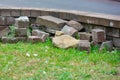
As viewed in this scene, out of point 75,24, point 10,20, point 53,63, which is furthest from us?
point 10,20

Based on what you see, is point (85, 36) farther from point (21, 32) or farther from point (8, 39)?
point (8, 39)

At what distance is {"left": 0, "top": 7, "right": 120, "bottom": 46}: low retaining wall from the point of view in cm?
698

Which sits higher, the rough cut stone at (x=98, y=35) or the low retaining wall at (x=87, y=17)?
the low retaining wall at (x=87, y=17)

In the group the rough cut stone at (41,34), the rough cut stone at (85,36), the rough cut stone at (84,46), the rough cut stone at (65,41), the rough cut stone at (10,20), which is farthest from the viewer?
the rough cut stone at (10,20)

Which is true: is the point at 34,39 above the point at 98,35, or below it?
below

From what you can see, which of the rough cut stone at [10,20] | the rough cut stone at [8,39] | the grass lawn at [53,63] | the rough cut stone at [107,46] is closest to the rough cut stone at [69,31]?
the grass lawn at [53,63]

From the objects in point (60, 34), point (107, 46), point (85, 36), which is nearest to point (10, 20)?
point (60, 34)

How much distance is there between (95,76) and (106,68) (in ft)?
1.41

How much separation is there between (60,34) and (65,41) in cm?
39

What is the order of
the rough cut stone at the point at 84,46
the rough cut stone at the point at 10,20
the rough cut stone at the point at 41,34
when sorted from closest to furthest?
the rough cut stone at the point at 84,46, the rough cut stone at the point at 41,34, the rough cut stone at the point at 10,20

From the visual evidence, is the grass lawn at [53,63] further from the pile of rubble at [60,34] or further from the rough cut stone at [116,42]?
the rough cut stone at [116,42]

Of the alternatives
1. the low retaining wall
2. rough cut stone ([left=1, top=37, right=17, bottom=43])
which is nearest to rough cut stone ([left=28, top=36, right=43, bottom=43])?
rough cut stone ([left=1, top=37, right=17, bottom=43])

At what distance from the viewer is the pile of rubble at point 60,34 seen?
22.6 feet

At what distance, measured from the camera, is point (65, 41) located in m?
6.90
